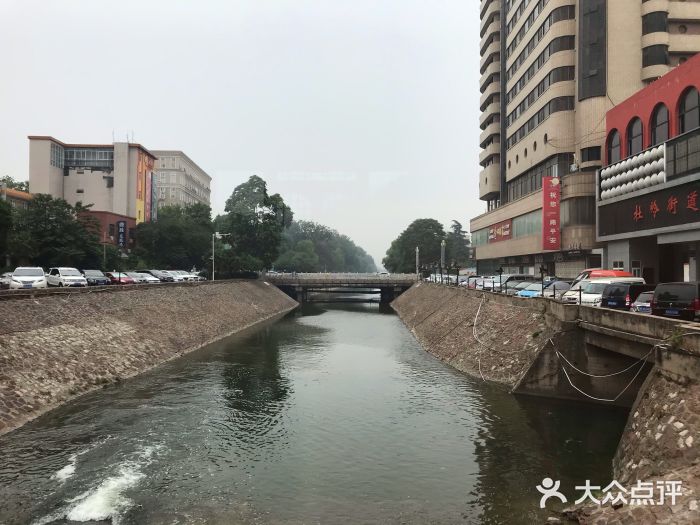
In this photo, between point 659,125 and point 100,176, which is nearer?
point 659,125

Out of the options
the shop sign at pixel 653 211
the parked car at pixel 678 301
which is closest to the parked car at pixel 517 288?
the shop sign at pixel 653 211

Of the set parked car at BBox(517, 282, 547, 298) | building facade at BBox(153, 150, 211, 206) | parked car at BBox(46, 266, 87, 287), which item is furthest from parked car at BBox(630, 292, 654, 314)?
building facade at BBox(153, 150, 211, 206)

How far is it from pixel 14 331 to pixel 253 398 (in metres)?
13.0

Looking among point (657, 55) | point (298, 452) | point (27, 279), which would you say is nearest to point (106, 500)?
point (298, 452)

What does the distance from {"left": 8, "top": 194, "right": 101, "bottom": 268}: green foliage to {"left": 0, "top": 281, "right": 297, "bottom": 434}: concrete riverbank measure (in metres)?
20.8

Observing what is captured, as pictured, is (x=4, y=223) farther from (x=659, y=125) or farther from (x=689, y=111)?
(x=689, y=111)

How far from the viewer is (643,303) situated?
78.0 ft

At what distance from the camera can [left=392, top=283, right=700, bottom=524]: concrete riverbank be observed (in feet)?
40.9

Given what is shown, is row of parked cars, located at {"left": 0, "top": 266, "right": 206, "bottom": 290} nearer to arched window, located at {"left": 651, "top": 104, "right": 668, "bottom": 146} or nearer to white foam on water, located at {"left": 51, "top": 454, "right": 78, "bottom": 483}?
white foam on water, located at {"left": 51, "top": 454, "right": 78, "bottom": 483}

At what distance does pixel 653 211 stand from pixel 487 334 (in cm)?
1762

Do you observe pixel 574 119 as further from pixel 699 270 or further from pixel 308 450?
pixel 308 450

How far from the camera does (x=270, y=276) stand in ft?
333

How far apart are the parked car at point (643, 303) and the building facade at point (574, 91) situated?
39.9 m

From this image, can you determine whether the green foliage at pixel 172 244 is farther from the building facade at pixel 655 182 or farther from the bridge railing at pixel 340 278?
the building facade at pixel 655 182
